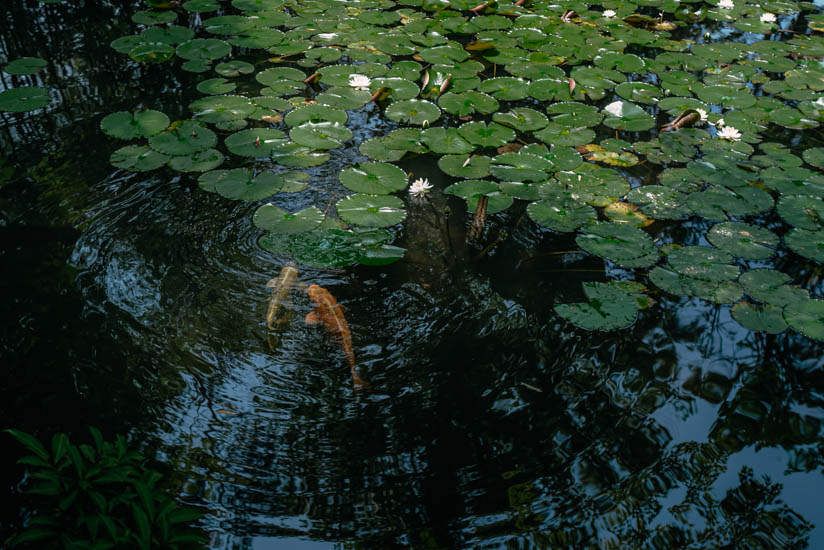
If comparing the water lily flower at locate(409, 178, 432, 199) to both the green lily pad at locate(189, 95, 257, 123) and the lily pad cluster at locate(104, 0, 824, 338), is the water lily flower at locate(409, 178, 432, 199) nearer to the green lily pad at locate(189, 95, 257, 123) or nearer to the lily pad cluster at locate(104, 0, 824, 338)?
the lily pad cluster at locate(104, 0, 824, 338)

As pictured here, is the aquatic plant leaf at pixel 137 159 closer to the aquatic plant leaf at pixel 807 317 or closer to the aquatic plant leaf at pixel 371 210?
the aquatic plant leaf at pixel 371 210

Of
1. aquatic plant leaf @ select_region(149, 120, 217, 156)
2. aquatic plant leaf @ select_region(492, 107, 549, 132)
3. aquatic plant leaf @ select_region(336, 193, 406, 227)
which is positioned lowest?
aquatic plant leaf @ select_region(336, 193, 406, 227)

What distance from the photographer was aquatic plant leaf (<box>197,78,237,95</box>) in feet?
11.6

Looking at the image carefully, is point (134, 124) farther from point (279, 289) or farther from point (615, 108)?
point (615, 108)

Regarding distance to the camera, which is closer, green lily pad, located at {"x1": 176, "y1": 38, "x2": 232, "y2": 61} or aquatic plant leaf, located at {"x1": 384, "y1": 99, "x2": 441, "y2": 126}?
aquatic plant leaf, located at {"x1": 384, "y1": 99, "x2": 441, "y2": 126}

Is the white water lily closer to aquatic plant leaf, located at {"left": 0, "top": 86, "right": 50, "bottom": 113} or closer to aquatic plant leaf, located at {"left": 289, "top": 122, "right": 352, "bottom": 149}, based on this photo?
aquatic plant leaf, located at {"left": 289, "top": 122, "right": 352, "bottom": 149}

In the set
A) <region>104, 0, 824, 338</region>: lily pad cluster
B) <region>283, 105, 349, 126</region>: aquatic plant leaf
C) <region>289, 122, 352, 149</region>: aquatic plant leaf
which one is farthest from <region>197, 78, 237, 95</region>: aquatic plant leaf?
<region>289, 122, 352, 149</region>: aquatic plant leaf

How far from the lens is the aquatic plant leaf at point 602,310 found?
7.55 feet

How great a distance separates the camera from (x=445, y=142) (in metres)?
3.20

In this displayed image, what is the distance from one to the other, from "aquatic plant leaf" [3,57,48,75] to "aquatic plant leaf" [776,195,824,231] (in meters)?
4.48

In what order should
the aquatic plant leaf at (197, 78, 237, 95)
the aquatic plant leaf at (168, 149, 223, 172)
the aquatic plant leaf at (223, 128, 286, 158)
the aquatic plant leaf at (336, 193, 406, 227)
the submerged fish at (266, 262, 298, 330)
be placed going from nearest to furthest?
the submerged fish at (266, 262, 298, 330)
the aquatic plant leaf at (336, 193, 406, 227)
the aquatic plant leaf at (168, 149, 223, 172)
the aquatic plant leaf at (223, 128, 286, 158)
the aquatic plant leaf at (197, 78, 237, 95)

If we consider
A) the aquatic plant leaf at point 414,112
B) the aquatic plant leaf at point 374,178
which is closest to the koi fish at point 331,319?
the aquatic plant leaf at point 374,178

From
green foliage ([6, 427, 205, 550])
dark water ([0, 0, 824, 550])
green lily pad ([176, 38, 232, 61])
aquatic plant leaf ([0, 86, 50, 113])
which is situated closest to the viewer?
green foliage ([6, 427, 205, 550])

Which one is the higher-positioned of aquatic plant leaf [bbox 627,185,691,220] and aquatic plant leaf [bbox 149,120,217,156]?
aquatic plant leaf [bbox 149,120,217,156]
